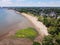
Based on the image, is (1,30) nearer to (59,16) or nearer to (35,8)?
(35,8)

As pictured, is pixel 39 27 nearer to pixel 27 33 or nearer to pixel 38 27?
pixel 38 27

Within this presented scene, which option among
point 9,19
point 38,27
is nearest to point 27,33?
point 38,27

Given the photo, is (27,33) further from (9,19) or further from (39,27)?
(9,19)

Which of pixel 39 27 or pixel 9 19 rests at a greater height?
pixel 9 19

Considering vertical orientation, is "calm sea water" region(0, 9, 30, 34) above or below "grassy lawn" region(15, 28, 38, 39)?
above

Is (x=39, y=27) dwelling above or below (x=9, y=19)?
below

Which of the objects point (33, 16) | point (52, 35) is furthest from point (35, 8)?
point (52, 35)

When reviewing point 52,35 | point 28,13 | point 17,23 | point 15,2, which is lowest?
point 52,35

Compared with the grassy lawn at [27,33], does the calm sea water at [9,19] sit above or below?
above
